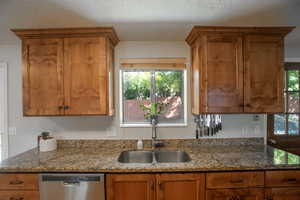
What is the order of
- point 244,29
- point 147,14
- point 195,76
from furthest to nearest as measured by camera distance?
point 195,76 < point 244,29 < point 147,14

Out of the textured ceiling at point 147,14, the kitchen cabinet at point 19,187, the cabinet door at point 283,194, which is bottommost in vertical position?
the cabinet door at point 283,194

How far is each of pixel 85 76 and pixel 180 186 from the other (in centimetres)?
147

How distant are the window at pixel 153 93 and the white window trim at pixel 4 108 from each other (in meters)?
1.54

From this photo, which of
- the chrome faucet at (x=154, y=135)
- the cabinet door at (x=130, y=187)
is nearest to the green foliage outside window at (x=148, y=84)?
the chrome faucet at (x=154, y=135)

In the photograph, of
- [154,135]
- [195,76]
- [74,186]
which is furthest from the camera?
[154,135]

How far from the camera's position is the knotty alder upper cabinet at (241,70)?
6.46 feet

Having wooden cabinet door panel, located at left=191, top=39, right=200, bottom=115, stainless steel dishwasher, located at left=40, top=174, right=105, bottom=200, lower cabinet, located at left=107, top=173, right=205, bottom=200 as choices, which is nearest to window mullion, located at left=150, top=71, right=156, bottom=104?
wooden cabinet door panel, located at left=191, top=39, right=200, bottom=115

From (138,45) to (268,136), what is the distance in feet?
6.94

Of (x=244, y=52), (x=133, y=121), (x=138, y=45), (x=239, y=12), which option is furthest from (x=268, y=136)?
(x=138, y=45)

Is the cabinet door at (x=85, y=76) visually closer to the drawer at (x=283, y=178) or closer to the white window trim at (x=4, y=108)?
the white window trim at (x=4, y=108)

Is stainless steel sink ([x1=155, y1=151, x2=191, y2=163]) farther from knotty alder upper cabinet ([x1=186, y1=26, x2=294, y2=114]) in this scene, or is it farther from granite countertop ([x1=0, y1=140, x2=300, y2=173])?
knotty alder upper cabinet ([x1=186, y1=26, x2=294, y2=114])

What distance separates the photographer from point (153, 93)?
98.4 inches

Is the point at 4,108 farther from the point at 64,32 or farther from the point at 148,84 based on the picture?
the point at 148,84

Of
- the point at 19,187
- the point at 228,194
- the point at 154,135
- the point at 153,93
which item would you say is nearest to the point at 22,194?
the point at 19,187
